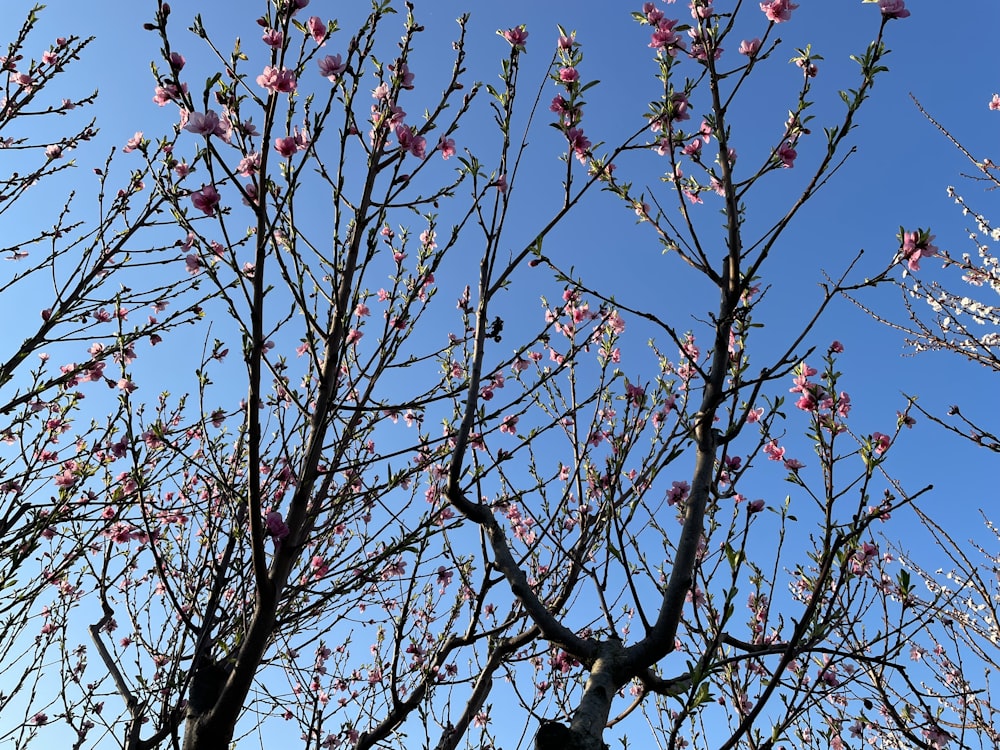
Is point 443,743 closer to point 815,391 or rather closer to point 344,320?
point 344,320

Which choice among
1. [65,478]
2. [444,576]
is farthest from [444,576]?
[65,478]

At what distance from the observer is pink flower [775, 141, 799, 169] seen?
296 centimetres

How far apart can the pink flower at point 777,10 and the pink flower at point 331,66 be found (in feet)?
6.98

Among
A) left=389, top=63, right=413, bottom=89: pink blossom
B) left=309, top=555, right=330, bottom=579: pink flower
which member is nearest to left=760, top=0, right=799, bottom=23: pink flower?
left=389, top=63, right=413, bottom=89: pink blossom

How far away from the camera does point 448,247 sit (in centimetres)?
311

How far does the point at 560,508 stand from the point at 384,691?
1952mm

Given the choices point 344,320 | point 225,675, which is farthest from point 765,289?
point 225,675

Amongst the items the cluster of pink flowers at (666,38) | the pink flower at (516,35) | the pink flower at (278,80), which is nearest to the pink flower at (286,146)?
the pink flower at (278,80)

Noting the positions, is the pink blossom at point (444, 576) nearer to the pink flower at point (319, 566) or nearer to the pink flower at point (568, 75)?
the pink flower at point (319, 566)

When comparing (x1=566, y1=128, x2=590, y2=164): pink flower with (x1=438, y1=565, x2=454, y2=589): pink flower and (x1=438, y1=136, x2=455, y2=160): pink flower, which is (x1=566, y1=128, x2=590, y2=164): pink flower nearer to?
(x1=438, y1=136, x2=455, y2=160): pink flower

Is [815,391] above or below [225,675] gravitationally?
above

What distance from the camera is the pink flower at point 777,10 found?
311 cm

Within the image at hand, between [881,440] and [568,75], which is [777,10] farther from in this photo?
[881,440]

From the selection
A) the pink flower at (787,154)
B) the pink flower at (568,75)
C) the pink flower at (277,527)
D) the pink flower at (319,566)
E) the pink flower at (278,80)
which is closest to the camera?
the pink flower at (278,80)
